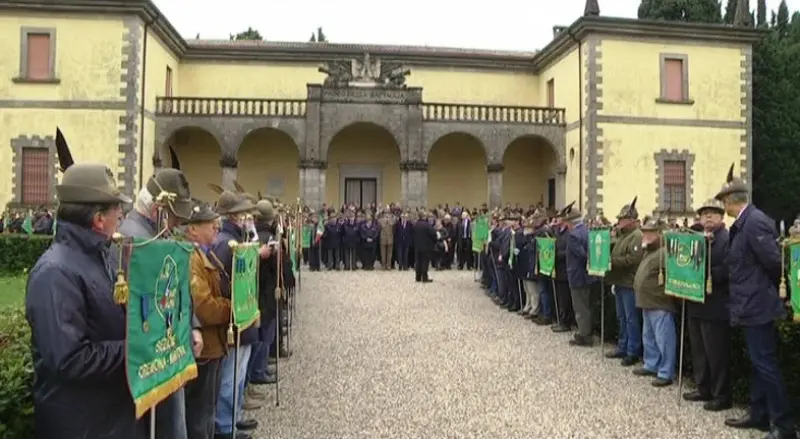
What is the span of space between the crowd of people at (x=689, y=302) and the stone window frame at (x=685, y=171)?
622 inches

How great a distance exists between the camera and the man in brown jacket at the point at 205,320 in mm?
4391

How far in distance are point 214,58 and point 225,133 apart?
5044mm

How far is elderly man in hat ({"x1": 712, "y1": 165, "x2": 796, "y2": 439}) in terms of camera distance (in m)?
5.72

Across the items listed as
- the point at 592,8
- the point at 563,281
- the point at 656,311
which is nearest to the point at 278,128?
the point at 592,8

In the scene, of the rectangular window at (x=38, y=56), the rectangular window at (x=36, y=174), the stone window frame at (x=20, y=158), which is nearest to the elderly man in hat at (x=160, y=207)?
the stone window frame at (x=20, y=158)

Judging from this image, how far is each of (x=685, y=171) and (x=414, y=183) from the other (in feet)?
35.0

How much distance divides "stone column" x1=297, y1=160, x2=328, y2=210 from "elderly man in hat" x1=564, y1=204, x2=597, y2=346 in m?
17.1

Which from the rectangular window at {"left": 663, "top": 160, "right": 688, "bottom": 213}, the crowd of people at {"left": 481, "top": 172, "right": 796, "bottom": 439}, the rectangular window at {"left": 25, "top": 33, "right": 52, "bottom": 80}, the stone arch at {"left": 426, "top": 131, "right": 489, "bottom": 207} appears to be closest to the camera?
the crowd of people at {"left": 481, "top": 172, "right": 796, "bottom": 439}

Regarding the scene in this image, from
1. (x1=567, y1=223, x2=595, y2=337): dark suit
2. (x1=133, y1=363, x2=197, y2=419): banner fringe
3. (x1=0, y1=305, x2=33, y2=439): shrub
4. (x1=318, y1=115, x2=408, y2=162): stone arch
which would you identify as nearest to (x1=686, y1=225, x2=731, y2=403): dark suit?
(x1=567, y1=223, x2=595, y2=337): dark suit

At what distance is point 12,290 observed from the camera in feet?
39.5

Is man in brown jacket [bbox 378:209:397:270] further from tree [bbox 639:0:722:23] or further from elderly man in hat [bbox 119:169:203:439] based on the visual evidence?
tree [bbox 639:0:722:23]

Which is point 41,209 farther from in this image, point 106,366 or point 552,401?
point 106,366

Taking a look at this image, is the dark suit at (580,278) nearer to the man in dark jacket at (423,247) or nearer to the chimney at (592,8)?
the man in dark jacket at (423,247)

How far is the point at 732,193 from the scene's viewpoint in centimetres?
609
